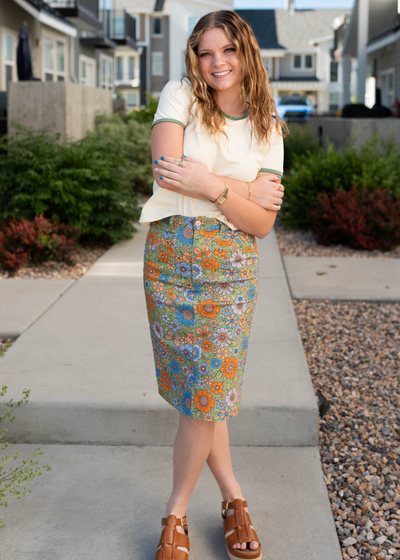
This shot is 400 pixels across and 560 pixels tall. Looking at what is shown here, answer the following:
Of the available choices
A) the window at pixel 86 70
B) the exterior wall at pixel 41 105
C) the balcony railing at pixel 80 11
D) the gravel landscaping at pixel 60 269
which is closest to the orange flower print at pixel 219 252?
the gravel landscaping at pixel 60 269

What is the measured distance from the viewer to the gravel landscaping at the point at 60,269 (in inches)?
237

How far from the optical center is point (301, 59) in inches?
1709

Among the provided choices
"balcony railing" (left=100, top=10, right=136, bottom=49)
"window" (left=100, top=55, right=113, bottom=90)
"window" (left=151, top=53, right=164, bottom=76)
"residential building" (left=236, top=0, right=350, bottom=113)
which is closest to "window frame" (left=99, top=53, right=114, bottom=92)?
"window" (left=100, top=55, right=113, bottom=90)

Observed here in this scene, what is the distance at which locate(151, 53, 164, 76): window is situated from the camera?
124 ft

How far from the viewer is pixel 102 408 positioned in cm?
309

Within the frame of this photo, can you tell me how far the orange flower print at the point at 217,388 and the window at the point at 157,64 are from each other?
124ft

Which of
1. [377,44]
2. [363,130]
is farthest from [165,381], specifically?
[377,44]

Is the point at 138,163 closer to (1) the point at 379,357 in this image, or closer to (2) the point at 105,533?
(1) the point at 379,357

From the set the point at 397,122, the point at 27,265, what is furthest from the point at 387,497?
the point at 397,122

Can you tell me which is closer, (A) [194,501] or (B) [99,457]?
(A) [194,501]

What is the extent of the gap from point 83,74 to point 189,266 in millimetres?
20323

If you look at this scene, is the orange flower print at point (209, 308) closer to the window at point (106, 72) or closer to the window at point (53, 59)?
the window at point (53, 59)

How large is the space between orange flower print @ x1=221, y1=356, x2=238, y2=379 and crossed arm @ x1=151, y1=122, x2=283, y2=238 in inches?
17.0

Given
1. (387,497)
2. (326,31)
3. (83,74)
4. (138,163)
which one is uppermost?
(326,31)
